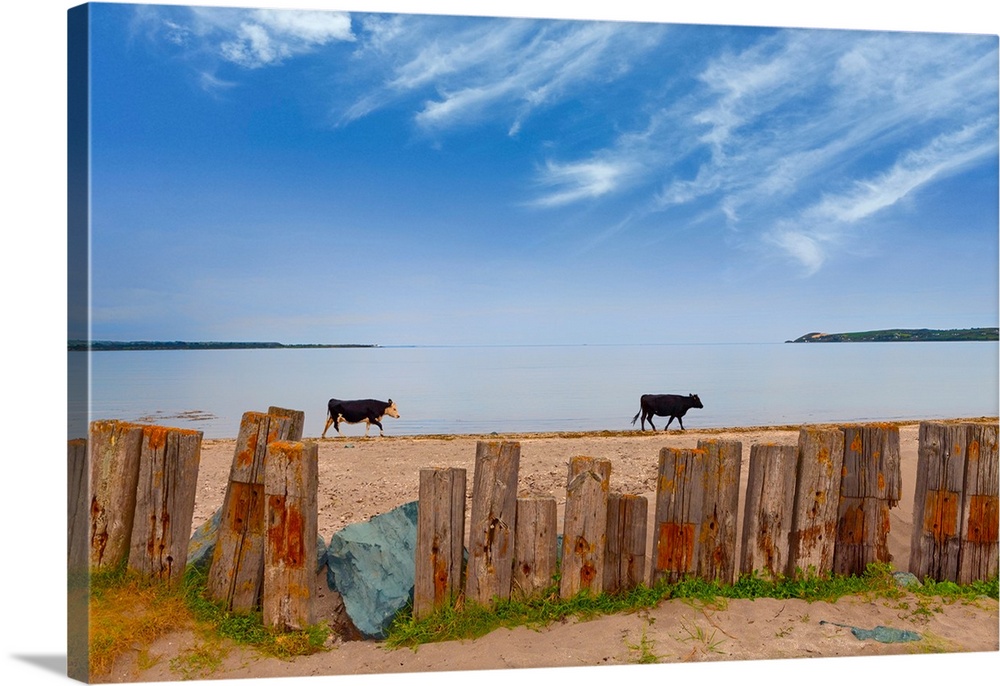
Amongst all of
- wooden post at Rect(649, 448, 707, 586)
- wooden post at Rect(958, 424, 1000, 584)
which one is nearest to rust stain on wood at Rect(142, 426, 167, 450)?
wooden post at Rect(649, 448, 707, 586)

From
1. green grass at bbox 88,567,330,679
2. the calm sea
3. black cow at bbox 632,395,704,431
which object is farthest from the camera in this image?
black cow at bbox 632,395,704,431

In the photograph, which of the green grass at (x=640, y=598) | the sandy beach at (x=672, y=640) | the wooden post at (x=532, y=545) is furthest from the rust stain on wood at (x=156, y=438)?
the wooden post at (x=532, y=545)

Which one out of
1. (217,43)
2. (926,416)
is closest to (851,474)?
(926,416)

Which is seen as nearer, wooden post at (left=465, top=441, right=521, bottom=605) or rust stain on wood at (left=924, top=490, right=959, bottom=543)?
wooden post at (left=465, top=441, right=521, bottom=605)

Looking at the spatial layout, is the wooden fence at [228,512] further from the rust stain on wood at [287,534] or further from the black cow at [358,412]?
the black cow at [358,412]

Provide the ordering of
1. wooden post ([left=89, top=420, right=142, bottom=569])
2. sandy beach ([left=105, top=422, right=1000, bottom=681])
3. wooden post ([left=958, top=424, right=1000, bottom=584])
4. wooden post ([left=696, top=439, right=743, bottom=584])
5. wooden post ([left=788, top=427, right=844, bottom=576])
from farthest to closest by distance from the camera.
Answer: wooden post ([left=958, top=424, right=1000, bottom=584]), wooden post ([left=788, top=427, right=844, bottom=576]), wooden post ([left=696, top=439, right=743, bottom=584]), wooden post ([left=89, top=420, right=142, bottom=569]), sandy beach ([left=105, top=422, right=1000, bottom=681])

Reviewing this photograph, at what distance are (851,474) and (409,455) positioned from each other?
4376 millimetres

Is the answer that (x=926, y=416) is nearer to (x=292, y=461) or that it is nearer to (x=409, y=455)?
(x=409, y=455)

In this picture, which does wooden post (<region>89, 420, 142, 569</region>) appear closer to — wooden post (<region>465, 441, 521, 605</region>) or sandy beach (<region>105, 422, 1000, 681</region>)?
sandy beach (<region>105, 422, 1000, 681</region>)

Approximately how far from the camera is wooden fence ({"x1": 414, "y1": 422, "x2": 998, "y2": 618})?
5.45 meters

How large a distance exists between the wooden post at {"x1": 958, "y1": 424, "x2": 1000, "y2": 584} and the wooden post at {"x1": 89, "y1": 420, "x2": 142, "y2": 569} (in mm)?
5584

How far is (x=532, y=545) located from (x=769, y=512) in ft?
5.34

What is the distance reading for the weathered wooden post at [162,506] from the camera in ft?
18.0

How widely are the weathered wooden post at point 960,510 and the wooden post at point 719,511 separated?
148 centimetres
